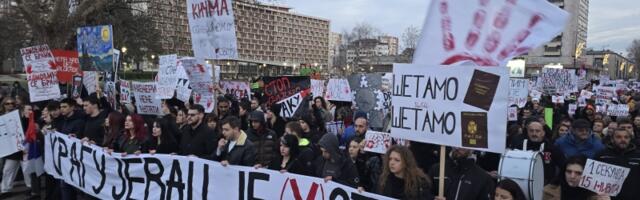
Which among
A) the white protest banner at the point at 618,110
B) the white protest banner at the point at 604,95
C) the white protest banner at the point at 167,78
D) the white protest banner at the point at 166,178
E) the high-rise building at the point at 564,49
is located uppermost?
the high-rise building at the point at 564,49

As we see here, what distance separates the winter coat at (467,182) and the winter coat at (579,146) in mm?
2326

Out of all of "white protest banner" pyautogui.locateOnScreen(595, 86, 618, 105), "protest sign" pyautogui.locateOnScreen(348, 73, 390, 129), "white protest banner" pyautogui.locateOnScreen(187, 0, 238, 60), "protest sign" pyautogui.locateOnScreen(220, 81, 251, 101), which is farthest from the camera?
"white protest banner" pyautogui.locateOnScreen(595, 86, 618, 105)

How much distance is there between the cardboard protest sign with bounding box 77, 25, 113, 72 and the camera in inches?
379

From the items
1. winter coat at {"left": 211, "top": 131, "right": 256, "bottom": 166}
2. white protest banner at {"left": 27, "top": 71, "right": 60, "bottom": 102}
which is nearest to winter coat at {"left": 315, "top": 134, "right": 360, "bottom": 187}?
winter coat at {"left": 211, "top": 131, "right": 256, "bottom": 166}

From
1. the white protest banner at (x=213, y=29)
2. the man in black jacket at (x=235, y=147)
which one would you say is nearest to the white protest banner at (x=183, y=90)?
the white protest banner at (x=213, y=29)

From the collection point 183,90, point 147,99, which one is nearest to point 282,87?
point 183,90

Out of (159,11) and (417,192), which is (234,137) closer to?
(417,192)

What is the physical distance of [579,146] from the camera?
6.06 meters

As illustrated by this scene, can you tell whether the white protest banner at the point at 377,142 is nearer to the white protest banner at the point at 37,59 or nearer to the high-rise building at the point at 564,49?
the white protest banner at the point at 37,59

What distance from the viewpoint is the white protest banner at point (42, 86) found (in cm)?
834

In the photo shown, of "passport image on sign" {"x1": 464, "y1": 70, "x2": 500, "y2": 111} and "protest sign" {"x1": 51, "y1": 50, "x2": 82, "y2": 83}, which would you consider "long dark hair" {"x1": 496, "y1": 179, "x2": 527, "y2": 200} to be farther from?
"protest sign" {"x1": 51, "y1": 50, "x2": 82, "y2": 83}

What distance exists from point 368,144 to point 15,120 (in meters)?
4.77

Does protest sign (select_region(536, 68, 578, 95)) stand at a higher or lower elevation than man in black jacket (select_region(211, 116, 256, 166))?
higher

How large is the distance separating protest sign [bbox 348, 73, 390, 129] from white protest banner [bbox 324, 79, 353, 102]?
1455 mm
